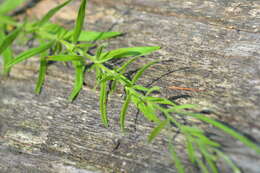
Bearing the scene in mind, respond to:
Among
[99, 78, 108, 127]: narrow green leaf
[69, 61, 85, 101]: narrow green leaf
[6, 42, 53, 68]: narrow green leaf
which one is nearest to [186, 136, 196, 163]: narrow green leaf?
[99, 78, 108, 127]: narrow green leaf

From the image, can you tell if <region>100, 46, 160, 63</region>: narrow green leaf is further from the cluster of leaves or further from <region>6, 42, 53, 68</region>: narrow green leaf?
<region>6, 42, 53, 68</region>: narrow green leaf

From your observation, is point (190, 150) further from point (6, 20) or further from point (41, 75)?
point (6, 20)

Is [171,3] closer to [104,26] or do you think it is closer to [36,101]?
[104,26]

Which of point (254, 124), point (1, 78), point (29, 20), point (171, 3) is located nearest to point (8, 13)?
point (29, 20)

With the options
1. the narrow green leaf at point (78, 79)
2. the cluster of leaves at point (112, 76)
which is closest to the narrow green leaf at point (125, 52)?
the cluster of leaves at point (112, 76)

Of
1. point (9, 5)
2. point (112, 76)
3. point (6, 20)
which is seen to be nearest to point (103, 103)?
point (112, 76)

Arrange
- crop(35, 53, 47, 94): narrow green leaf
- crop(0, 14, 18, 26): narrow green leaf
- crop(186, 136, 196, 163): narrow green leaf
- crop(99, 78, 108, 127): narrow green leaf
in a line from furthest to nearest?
crop(0, 14, 18, 26): narrow green leaf → crop(35, 53, 47, 94): narrow green leaf → crop(99, 78, 108, 127): narrow green leaf → crop(186, 136, 196, 163): narrow green leaf
